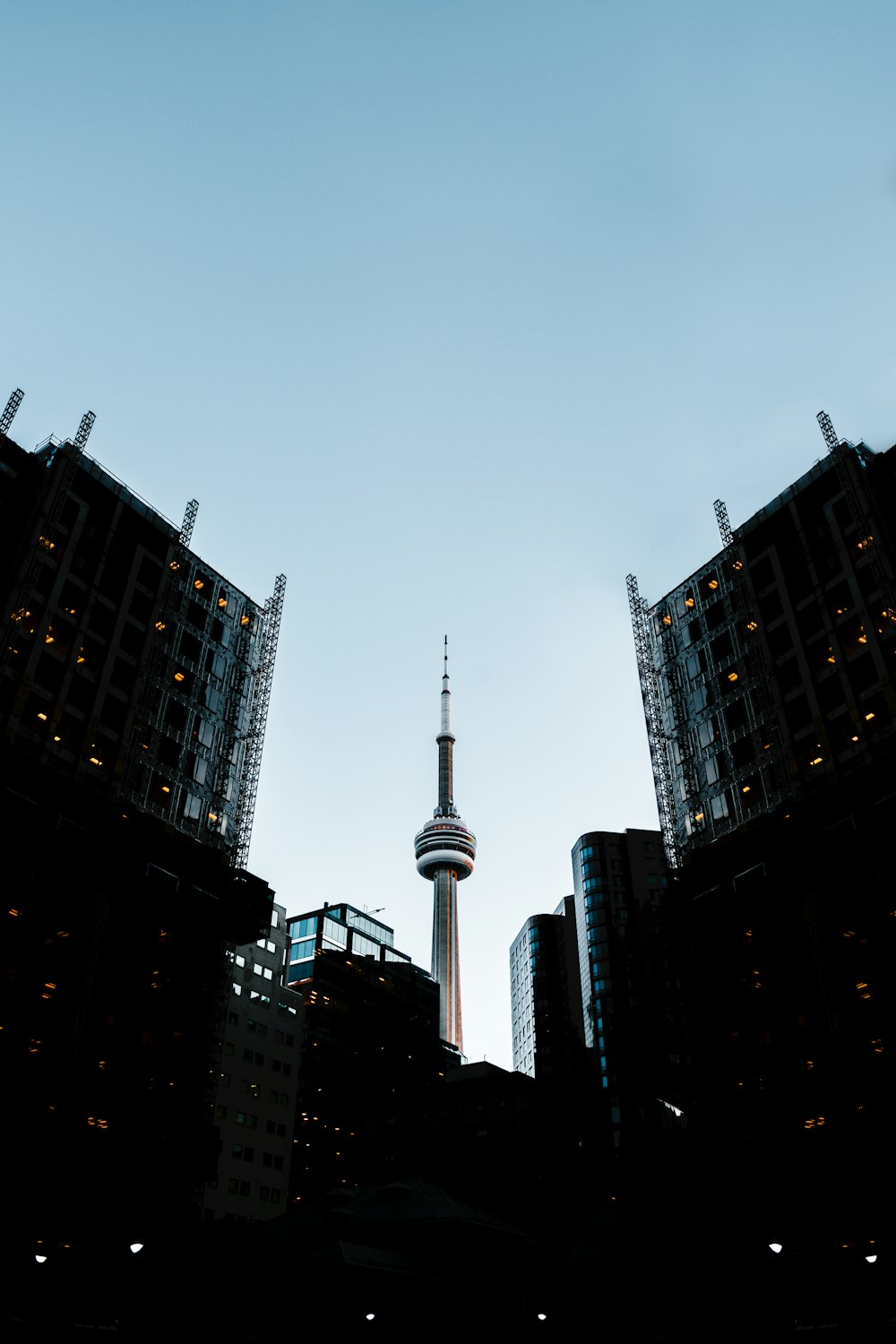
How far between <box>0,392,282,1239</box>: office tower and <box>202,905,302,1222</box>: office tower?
75.1 feet

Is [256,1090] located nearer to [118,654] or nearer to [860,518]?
[118,654]

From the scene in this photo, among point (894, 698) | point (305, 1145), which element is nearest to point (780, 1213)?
point (894, 698)

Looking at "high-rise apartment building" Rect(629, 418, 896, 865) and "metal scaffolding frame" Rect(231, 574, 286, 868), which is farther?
"metal scaffolding frame" Rect(231, 574, 286, 868)

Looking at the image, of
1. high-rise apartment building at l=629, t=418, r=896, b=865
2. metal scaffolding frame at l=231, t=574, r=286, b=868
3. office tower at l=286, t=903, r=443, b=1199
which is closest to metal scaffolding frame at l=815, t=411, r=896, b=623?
high-rise apartment building at l=629, t=418, r=896, b=865

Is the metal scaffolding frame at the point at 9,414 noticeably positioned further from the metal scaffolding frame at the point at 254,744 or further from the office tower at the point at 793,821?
the office tower at the point at 793,821

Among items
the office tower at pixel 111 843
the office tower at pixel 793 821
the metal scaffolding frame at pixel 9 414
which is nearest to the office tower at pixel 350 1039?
the office tower at pixel 111 843

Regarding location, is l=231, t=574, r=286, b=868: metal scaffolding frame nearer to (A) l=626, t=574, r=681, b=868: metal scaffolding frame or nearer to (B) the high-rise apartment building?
(A) l=626, t=574, r=681, b=868: metal scaffolding frame

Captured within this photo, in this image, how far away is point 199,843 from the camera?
81688 millimetres

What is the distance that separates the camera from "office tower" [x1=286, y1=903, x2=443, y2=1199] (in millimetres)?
145500

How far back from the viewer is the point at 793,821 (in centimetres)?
7494

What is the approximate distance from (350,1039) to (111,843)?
103 m

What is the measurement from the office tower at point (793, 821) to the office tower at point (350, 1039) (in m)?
64.4

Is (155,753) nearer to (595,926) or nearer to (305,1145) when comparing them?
(305,1145)

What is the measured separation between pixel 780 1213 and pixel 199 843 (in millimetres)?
50081
